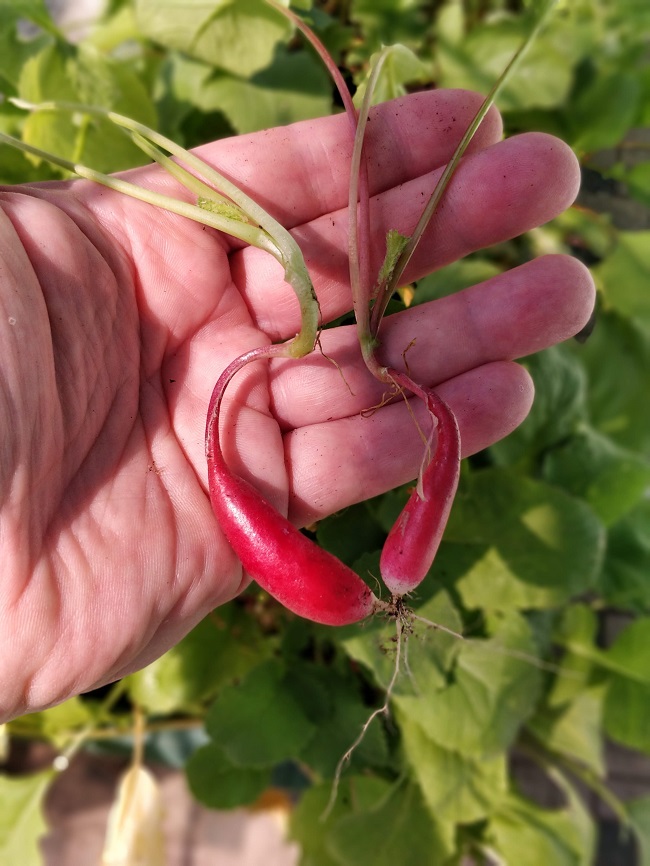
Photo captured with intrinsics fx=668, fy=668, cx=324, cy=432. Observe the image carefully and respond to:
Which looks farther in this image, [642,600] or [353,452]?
[642,600]

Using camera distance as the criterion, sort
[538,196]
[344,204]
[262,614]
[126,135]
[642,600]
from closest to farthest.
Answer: [538,196], [344,204], [126,135], [262,614], [642,600]

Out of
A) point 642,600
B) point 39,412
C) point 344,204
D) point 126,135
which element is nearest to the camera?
point 39,412

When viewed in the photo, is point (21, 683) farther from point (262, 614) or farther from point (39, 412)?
point (262, 614)

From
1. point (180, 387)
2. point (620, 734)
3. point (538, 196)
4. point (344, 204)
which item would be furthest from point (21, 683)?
point (620, 734)

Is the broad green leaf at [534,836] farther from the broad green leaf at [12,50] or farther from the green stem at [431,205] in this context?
the broad green leaf at [12,50]

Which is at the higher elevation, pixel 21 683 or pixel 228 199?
pixel 228 199

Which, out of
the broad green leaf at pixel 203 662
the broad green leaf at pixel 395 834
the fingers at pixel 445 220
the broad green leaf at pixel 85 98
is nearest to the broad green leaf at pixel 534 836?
the broad green leaf at pixel 395 834

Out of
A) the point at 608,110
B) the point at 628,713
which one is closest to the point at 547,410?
the point at 628,713

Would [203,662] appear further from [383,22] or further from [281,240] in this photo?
[383,22]

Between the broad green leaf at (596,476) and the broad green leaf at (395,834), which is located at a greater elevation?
the broad green leaf at (596,476)
